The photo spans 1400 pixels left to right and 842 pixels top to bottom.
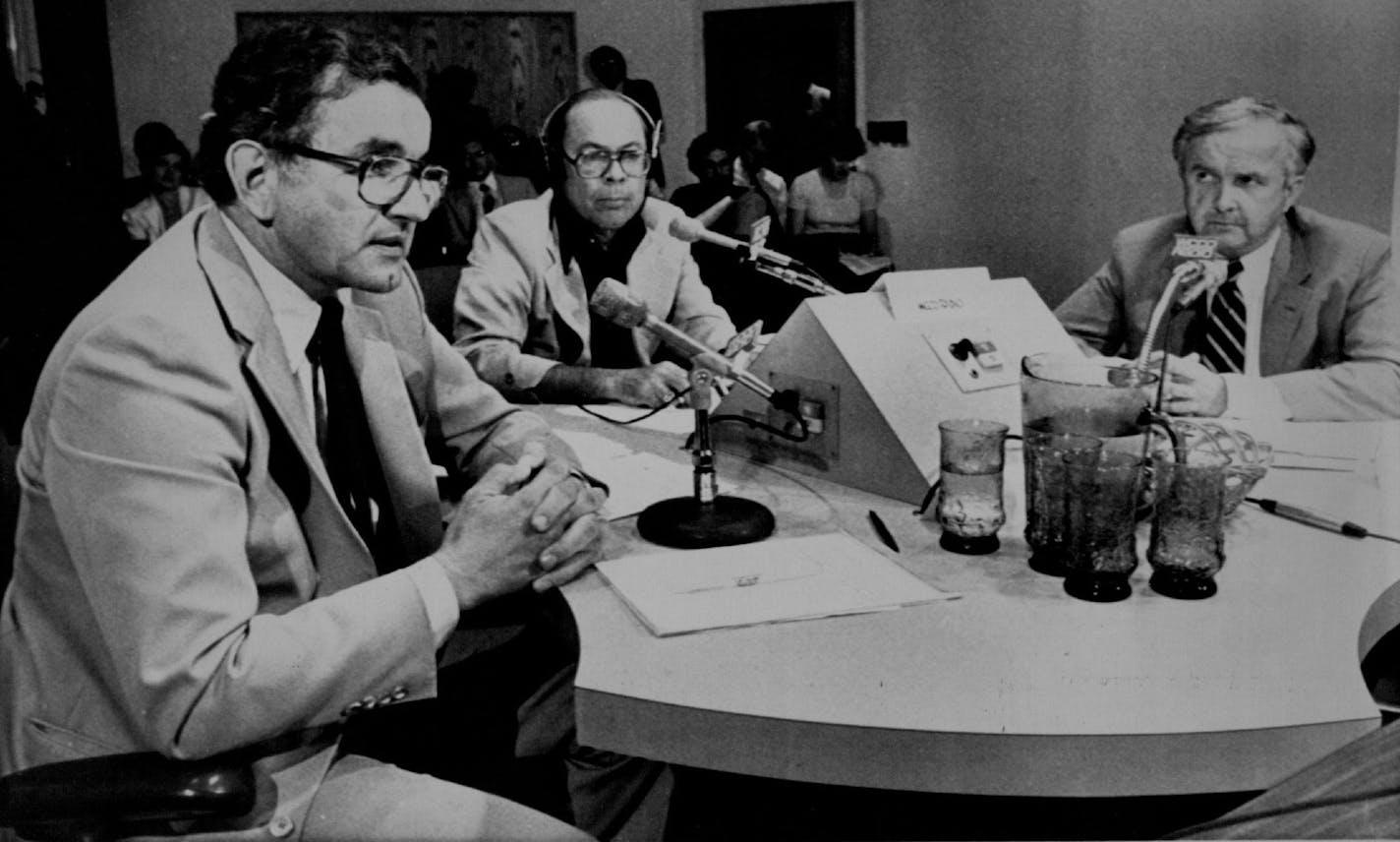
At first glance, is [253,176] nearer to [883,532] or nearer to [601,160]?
[883,532]

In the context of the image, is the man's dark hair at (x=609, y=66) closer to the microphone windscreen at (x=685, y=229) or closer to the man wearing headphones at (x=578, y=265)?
the man wearing headphones at (x=578, y=265)

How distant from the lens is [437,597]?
114cm

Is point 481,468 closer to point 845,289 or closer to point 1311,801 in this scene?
point 1311,801

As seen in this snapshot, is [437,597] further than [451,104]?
No

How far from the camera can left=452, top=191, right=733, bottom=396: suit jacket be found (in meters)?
2.38

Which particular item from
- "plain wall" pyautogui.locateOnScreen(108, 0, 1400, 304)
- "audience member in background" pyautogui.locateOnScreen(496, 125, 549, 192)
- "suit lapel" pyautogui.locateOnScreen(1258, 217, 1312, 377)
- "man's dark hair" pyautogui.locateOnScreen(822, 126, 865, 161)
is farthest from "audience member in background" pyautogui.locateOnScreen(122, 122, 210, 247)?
"suit lapel" pyautogui.locateOnScreen(1258, 217, 1312, 377)

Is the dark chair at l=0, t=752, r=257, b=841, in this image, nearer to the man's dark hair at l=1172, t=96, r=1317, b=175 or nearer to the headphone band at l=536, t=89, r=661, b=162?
the headphone band at l=536, t=89, r=661, b=162

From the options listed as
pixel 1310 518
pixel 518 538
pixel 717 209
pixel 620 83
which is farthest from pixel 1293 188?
pixel 620 83

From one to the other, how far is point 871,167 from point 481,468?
4.66m

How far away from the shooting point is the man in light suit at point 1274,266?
2.12 meters

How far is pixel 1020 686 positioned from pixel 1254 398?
1155mm

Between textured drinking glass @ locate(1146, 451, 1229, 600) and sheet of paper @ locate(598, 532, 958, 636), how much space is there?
24 centimetres

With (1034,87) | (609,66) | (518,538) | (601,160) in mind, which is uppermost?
(609,66)

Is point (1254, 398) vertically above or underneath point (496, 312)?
underneath
